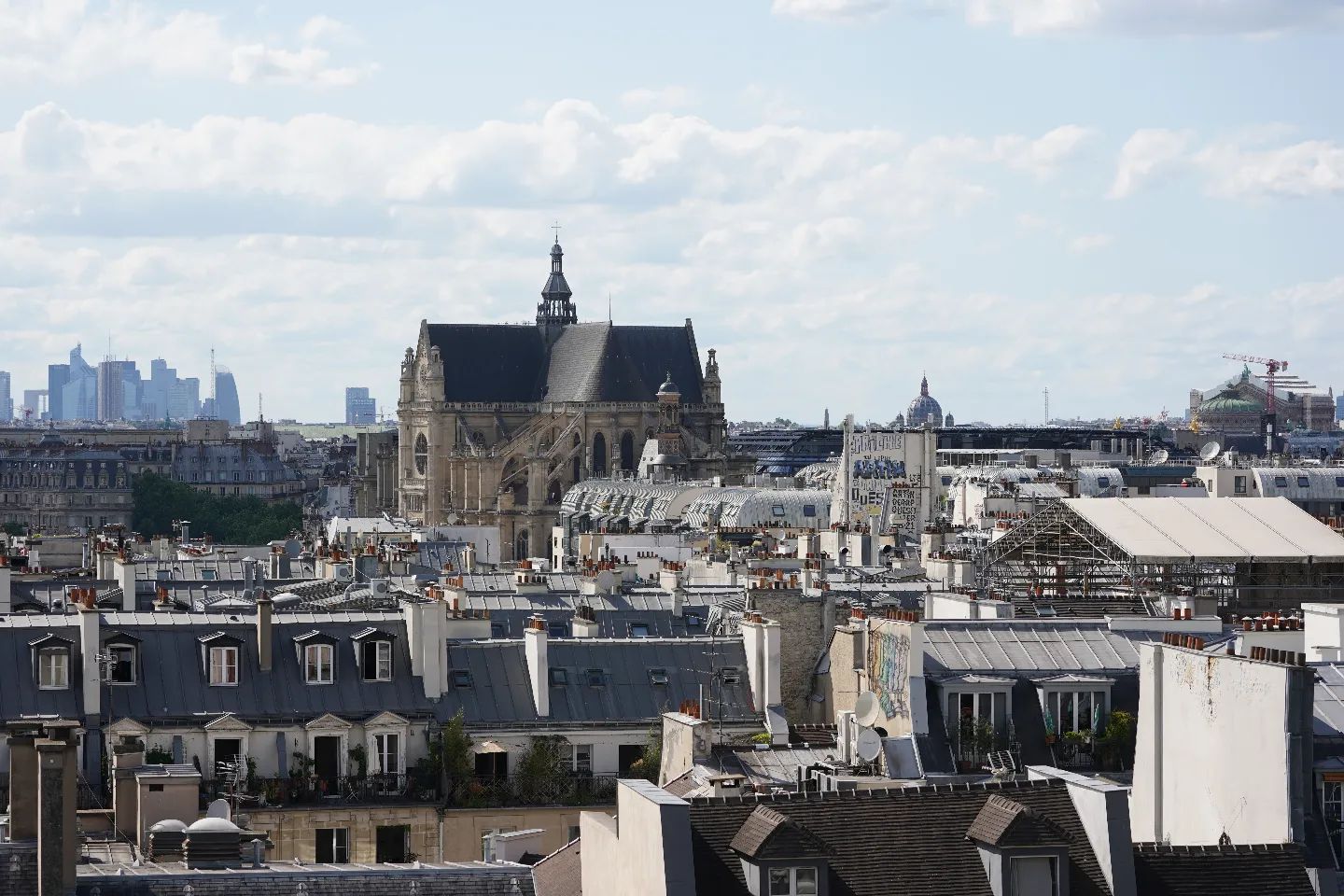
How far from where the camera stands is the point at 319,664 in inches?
1678

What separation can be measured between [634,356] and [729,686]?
505 feet

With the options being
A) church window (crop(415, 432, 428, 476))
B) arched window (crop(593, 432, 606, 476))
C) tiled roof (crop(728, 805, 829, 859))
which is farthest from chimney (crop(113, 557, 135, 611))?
church window (crop(415, 432, 428, 476))

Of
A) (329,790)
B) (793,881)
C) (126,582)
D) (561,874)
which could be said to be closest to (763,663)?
(329,790)

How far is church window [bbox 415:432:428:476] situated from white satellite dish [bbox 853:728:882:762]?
160 meters

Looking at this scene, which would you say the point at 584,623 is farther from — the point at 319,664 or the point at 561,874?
the point at 561,874

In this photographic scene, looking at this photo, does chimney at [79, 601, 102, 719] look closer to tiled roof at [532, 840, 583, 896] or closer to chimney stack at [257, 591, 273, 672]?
chimney stack at [257, 591, 273, 672]

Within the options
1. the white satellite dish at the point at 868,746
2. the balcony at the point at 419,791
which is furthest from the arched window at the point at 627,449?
the white satellite dish at the point at 868,746

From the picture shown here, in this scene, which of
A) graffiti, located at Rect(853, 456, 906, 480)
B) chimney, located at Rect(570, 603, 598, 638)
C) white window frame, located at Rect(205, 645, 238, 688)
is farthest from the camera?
graffiti, located at Rect(853, 456, 906, 480)

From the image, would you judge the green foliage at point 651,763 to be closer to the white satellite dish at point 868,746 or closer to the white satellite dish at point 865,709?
the white satellite dish at point 865,709

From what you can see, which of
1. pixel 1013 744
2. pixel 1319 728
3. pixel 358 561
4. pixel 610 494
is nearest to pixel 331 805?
pixel 1013 744

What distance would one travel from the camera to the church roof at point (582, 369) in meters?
194

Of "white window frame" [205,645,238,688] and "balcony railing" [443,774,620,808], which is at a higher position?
"white window frame" [205,645,238,688]

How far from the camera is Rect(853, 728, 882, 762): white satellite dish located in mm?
33281

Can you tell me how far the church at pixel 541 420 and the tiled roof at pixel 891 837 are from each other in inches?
5958
